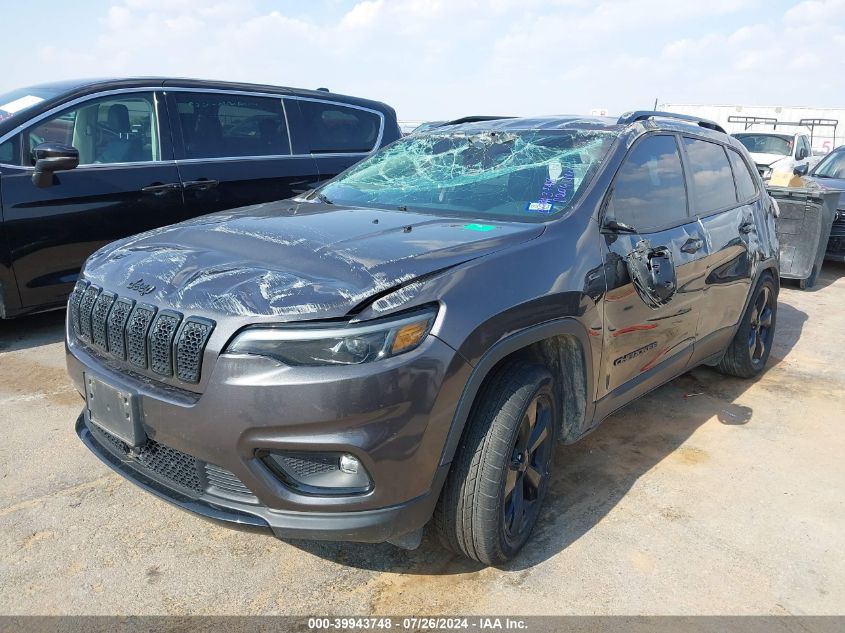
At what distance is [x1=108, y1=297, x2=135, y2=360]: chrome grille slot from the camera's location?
2.37 m

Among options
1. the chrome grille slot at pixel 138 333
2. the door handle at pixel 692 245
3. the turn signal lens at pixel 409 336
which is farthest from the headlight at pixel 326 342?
the door handle at pixel 692 245

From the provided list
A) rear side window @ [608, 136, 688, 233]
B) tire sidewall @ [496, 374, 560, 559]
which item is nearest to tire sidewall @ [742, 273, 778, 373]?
rear side window @ [608, 136, 688, 233]

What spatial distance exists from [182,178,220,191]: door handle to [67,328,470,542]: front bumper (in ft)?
11.0

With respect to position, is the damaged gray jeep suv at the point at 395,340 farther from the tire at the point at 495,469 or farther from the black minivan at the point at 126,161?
the black minivan at the point at 126,161

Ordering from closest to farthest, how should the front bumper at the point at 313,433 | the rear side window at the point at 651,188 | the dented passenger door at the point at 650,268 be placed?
the front bumper at the point at 313,433 → the dented passenger door at the point at 650,268 → the rear side window at the point at 651,188

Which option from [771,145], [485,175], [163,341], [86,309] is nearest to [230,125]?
[485,175]

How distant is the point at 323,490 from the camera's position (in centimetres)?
213

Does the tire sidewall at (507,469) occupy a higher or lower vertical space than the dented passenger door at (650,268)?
lower

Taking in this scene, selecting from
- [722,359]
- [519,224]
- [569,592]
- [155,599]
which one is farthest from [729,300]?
[155,599]

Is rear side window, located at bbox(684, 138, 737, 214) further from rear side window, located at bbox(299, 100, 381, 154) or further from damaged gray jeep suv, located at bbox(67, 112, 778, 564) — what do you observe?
rear side window, located at bbox(299, 100, 381, 154)

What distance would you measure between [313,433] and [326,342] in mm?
269

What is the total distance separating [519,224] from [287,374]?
48.8 inches

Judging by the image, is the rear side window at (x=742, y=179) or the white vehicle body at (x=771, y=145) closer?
the rear side window at (x=742, y=179)

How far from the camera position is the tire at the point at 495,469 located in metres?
2.35
